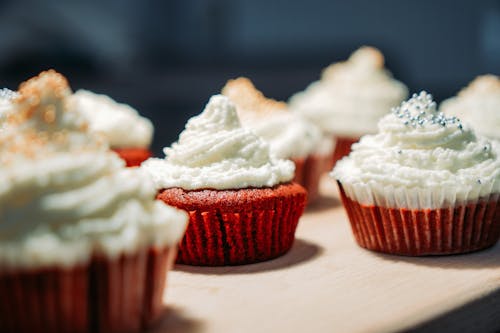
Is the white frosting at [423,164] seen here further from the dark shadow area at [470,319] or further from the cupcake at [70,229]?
the cupcake at [70,229]

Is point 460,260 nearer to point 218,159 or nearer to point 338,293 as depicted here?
point 338,293

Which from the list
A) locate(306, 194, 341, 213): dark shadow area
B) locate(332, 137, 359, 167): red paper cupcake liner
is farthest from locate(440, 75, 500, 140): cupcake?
locate(306, 194, 341, 213): dark shadow area

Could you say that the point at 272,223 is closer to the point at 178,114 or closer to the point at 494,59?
the point at 178,114

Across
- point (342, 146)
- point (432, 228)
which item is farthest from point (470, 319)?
point (342, 146)

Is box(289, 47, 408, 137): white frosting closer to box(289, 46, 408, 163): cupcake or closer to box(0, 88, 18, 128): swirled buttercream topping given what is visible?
box(289, 46, 408, 163): cupcake

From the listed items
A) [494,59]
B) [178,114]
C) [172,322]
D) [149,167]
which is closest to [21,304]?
[172,322]
